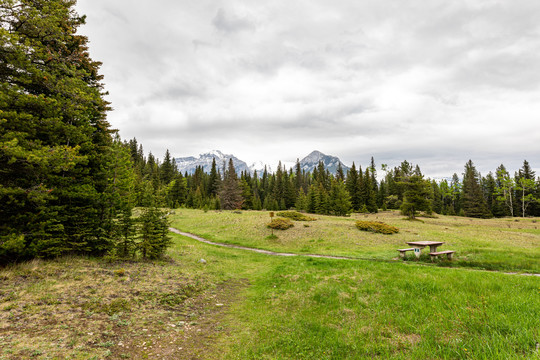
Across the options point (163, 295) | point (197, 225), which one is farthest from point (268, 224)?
point (163, 295)

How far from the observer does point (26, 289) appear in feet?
23.0

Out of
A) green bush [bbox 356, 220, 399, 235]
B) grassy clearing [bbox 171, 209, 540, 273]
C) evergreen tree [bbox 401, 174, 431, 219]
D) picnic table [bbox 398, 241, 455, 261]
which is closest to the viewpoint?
grassy clearing [bbox 171, 209, 540, 273]

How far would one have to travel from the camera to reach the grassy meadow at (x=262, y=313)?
452 cm

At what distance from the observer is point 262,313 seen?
727 centimetres

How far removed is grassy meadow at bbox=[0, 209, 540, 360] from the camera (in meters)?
4.52

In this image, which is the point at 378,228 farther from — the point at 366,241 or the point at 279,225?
the point at 279,225

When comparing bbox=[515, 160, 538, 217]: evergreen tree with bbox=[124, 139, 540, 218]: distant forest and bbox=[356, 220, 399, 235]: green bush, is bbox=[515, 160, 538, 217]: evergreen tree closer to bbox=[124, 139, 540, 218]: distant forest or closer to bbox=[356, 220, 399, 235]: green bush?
bbox=[124, 139, 540, 218]: distant forest

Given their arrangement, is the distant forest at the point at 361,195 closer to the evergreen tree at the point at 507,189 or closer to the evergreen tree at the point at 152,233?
the evergreen tree at the point at 507,189

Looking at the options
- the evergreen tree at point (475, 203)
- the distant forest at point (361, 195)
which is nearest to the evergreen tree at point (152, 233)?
the distant forest at point (361, 195)

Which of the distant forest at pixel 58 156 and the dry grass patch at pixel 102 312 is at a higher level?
the distant forest at pixel 58 156

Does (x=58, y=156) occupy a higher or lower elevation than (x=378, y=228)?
higher

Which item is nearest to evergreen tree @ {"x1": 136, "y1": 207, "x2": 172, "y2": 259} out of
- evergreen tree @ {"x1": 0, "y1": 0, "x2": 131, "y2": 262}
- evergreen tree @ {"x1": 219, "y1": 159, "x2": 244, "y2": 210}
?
evergreen tree @ {"x1": 0, "y1": 0, "x2": 131, "y2": 262}

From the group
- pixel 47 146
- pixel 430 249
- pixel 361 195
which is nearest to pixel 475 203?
pixel 361 195

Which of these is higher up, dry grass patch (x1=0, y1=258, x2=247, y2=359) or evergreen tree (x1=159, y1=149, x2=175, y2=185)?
evergreen tree (x1=159, y1=149, x2=175, y2=185)
